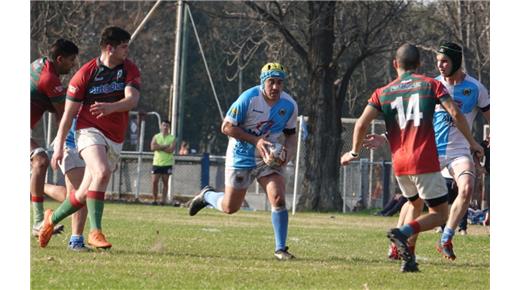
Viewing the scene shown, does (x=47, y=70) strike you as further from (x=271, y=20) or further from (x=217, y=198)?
(x=271, y=20)

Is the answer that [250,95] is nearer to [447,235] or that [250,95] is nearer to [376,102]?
[376,102]

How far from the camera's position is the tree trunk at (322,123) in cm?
2967

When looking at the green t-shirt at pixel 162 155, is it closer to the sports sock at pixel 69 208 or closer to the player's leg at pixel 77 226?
the player's leg at pixel 77 226

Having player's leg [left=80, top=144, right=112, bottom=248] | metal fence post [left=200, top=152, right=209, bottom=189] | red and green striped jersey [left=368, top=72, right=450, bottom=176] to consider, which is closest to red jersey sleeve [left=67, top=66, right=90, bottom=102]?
player's leg [left=80, top=144, right=112, bottom=248]

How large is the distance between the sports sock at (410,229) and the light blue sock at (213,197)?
278 cm

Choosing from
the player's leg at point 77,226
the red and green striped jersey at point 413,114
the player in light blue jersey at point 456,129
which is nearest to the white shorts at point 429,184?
the red and green striped jersey at point 413,114

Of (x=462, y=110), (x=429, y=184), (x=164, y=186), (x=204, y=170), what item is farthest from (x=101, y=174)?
(x=204, y=170)

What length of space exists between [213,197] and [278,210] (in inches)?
48.3

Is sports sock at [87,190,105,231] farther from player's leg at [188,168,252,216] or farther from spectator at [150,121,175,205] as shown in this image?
spectator at [150,121,175,205]

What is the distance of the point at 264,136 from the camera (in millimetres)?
12336

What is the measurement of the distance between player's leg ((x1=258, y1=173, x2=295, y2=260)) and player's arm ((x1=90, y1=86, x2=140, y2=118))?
1514 mm

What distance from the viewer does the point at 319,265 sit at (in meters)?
11.4

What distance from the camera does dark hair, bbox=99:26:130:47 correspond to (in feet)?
39.3
